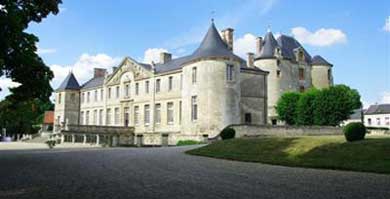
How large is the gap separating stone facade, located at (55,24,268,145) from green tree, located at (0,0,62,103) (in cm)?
2236

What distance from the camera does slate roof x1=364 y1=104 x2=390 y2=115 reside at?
3014 inches

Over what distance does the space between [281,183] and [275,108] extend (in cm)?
3692

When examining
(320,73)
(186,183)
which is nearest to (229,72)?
(320,73)

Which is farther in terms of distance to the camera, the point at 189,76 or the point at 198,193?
the point at 189,76

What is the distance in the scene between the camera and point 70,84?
197 feet

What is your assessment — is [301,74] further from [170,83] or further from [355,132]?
[355,132]

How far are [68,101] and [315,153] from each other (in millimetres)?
48299

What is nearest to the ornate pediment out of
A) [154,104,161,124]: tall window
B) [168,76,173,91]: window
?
[168,76,173,91]: window

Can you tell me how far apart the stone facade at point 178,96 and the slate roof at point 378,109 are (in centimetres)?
4044

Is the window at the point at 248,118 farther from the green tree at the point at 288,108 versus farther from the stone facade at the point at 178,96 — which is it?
the green tree at the point at 288,108

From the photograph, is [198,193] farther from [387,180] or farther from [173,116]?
[173,116]

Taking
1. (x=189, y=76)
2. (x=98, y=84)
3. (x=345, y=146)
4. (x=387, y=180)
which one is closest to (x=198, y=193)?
(x=387, y=180)

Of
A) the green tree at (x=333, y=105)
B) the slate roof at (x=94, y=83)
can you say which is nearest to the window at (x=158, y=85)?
the slate roof at (x=94, y=83)

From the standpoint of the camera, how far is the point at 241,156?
18.0 m
